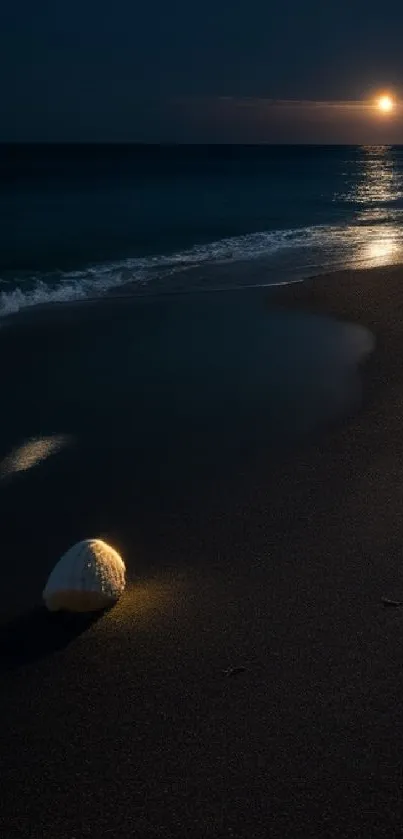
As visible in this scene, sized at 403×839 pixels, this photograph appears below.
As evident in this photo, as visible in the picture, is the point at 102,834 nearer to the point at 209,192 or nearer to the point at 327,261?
the point at 327,261

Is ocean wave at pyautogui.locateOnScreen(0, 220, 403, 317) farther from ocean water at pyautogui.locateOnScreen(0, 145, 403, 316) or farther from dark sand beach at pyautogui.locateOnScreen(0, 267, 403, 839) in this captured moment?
dark sand beach at pyautogui.locateOnScreen(0, 267, 403, 839)

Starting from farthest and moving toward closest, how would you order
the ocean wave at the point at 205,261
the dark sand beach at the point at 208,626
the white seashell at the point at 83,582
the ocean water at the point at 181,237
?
1. the ocean water at the point at 181,237
2. the ocean wave at the point at 205,261
3. the white seashell at the point at 83,582
4. the dark sand beach at the point at 208,626

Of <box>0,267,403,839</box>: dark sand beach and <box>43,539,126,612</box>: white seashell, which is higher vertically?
<box>43,539,126,612</box>: white seashell

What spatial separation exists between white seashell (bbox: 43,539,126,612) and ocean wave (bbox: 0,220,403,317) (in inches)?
334

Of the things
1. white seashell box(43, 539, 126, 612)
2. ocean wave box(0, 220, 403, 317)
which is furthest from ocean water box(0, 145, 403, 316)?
white seashell box(43, 539, 126, 612)

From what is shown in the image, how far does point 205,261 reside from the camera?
58.6 ft

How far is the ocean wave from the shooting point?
14227 mm

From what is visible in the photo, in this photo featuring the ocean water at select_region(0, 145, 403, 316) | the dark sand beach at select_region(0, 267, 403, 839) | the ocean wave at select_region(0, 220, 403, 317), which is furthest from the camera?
the ocean water at select_region(0, 145, 403, 316)

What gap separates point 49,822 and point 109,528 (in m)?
2.47

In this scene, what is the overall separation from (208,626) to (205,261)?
47.2ft

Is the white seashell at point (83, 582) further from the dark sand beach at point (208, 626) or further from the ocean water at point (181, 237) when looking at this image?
the ocean water at point (181, 237)

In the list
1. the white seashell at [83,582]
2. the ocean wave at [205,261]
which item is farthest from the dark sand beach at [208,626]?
the ocean wave at [205,261]

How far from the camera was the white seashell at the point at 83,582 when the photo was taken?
4410mm

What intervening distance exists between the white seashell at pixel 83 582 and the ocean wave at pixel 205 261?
8.49m
